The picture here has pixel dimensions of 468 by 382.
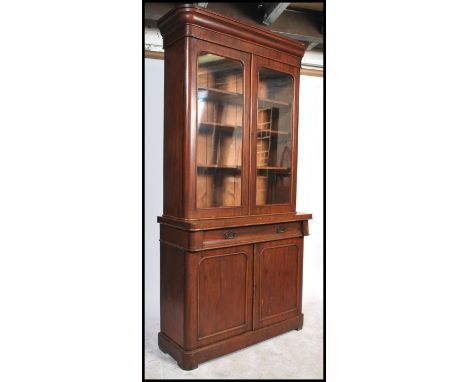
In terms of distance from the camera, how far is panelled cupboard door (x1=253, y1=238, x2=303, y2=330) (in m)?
2.34

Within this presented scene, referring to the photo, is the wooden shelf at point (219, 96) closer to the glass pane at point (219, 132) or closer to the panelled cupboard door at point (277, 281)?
the glass pane at point (219, 132)

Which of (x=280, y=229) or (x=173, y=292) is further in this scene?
(x=280, y=229)

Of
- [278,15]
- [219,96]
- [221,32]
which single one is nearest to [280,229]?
[219,96]

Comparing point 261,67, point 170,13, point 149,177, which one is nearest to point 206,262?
point 149,177

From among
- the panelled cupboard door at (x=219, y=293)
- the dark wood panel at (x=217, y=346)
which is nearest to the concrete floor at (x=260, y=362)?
the dark wood panel at (x=217, y=346)

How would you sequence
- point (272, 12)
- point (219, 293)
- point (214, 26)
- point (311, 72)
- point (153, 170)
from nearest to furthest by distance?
1. point (214, 26)
2. point (219, 293)
3. point (272, 12)
4. point (153, 170)
5. point (311, 72)

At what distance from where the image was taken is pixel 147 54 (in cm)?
261

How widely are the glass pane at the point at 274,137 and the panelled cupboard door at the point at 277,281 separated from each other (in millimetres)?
325

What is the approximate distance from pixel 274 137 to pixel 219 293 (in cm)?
110

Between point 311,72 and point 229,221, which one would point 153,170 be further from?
point 311,72

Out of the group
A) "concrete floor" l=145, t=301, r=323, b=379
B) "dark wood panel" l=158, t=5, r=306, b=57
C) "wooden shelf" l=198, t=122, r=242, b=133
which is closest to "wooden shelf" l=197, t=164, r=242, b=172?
"wooden shelf" l=198, t=122, r=242, b=133

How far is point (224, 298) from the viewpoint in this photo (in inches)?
86.1

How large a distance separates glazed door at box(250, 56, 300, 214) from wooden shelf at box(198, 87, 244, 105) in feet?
0.35

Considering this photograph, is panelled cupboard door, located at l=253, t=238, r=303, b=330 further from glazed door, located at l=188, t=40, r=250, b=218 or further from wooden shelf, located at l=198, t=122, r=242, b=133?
wooden shelf, located at l=198, t=122, r=242, b=133
